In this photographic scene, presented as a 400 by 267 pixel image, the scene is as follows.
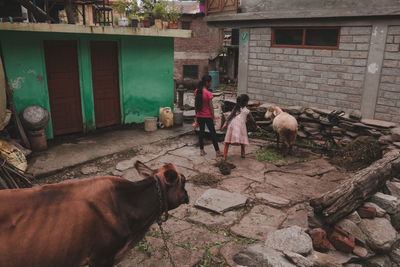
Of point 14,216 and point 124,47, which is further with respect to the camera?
point 124,47

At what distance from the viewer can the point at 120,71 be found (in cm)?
992

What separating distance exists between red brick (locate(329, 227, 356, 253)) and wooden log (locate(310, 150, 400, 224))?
0.15 metres

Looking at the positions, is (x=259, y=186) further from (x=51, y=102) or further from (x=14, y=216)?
(x=51, y=102)

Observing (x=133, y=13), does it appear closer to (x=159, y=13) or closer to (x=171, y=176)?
(x=159, y=13)

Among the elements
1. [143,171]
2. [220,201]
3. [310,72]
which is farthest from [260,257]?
[310,72]

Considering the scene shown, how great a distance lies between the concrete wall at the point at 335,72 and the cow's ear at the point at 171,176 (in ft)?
23.7

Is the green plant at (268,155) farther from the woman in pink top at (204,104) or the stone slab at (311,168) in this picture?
the woman in pink top at (204,104)

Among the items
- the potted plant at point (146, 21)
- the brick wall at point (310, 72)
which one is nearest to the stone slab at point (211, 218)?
the brick wall at point (310, 72)

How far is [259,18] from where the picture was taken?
10.1m

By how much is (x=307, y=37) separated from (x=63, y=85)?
7014mm

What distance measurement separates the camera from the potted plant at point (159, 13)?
9797 millimetres

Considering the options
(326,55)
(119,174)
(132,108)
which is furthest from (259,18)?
(119,174)

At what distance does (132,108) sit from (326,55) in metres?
6.01

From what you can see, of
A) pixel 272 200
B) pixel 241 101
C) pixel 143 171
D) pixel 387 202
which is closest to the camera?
pixel 143 171
